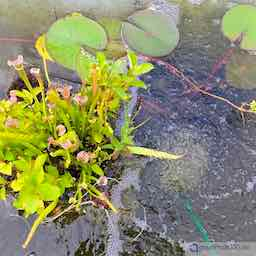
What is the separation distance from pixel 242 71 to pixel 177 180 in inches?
17.5

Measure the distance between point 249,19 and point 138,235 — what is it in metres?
0.80

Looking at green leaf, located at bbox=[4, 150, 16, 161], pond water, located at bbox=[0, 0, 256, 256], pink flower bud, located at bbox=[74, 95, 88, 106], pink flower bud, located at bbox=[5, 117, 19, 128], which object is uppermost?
pink flower bud, located at bbox=[74, 95, 88, 106]

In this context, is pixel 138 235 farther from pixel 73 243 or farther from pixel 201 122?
pixel 201 122

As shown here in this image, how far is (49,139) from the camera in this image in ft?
3.50

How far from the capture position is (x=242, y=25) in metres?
1.46

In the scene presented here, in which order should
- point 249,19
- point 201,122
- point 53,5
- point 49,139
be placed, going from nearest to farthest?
point 49,139, point 201,122, point 249,19, point 53,5

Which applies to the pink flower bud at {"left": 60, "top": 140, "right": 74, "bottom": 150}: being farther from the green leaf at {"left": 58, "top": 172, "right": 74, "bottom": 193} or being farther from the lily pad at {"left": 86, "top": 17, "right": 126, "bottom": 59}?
the lily pad at {"left": 86, "top": 17, "right": 126, "bottom": 59}

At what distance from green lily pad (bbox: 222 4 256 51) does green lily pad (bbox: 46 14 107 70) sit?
417 millimetres

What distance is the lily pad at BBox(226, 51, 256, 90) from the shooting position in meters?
1.39

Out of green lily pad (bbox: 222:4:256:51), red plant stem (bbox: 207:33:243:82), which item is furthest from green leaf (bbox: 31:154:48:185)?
green lily pad (bbox: 222:4:256:51)

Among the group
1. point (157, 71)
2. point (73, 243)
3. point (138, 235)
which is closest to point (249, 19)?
point (157, 71)

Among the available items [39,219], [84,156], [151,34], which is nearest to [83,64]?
[151,34]

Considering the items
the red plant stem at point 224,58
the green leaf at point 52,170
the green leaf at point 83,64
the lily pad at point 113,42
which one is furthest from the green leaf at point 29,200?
the red plant stem at point 224,58

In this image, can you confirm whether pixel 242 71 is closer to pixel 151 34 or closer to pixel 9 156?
pixel 151 34
